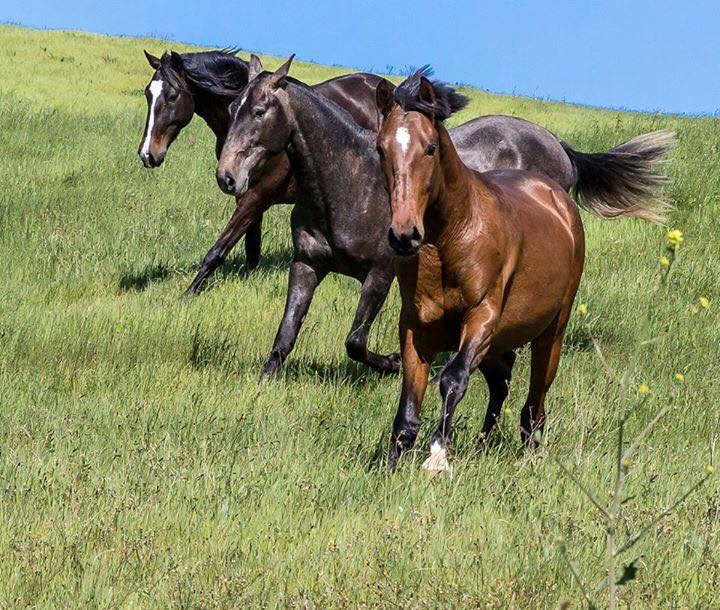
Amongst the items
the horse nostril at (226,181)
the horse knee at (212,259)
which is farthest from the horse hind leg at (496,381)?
the horse knee at (212,259)

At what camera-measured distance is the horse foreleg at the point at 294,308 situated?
677 cm

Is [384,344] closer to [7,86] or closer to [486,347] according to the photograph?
[486,347]

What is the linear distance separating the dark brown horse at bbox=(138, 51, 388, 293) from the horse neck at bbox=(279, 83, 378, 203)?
233 centimetres

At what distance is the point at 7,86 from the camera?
26297mm

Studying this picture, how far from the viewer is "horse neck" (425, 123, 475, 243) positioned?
457cm

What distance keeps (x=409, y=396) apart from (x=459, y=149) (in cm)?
455

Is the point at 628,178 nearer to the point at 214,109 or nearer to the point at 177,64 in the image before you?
the point at 214,109

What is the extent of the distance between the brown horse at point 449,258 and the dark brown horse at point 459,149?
3290 mm

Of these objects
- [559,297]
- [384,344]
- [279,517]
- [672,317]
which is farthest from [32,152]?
[279,517]

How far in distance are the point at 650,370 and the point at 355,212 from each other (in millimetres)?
2406

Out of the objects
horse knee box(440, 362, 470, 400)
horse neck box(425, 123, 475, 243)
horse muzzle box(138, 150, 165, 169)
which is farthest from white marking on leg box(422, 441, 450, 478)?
horse muzzle box(138, 150, 165, 169)

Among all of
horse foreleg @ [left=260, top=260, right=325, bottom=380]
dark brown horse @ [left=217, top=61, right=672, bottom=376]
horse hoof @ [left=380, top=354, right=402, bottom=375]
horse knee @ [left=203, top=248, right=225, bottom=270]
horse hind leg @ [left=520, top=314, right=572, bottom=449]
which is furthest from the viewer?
horse knee @ [left=203, top=248, right=225, bottom=270]

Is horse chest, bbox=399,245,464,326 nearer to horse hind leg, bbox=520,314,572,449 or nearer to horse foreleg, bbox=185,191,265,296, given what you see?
horse hind leg, bbox=520,314,572,449

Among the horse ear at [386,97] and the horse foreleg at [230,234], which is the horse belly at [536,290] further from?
the horse foreleg at [230,234]
